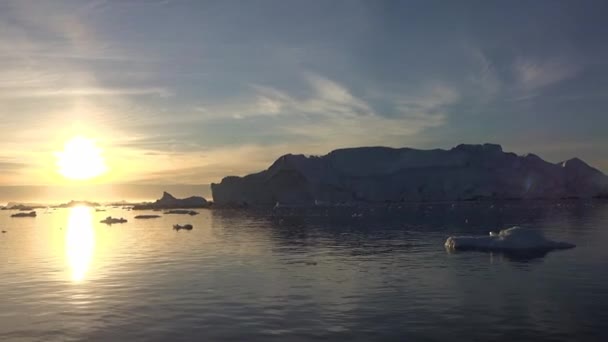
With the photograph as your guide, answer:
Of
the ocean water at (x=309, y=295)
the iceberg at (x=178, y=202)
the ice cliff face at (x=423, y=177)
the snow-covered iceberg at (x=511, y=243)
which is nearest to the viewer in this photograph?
the ocean water at (x=309, y=295)

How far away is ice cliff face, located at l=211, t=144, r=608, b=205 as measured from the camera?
3723 inches

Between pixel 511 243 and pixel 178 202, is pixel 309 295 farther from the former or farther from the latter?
pixel 178 202

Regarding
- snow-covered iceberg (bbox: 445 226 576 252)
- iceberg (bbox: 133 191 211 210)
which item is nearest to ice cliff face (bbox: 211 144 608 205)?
iceberg (bbox: 133 191 211 210)

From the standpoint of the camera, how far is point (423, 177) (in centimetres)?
9712

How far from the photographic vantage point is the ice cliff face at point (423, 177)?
94562 millimetres

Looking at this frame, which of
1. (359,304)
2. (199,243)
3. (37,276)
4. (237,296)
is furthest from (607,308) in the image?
(199,243)

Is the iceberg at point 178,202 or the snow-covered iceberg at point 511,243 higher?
the iceberg at point 178,202

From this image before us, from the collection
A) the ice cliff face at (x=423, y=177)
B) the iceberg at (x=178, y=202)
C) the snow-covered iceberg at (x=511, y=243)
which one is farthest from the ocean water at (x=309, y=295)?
the iceberg at (x=178, y=202)

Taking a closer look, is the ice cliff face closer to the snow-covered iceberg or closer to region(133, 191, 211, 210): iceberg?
region(133, 191, 211, 210): iceberg

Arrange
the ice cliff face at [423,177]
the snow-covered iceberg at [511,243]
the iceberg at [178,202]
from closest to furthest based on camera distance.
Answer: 1. the snow-covered iceberg at [511,243]
2. the ice cliff face at [423,177]
3. the iceberg at [178,202]

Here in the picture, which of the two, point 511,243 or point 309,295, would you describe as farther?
point 511,243

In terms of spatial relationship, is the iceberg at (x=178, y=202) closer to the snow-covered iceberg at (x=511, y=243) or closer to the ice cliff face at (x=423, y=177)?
the ice cliff face at (x=423, y=177)

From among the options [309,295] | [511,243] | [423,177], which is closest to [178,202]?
[423,177]

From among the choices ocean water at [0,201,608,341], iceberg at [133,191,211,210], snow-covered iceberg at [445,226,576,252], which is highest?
iceberg at [133,191,211,210]
